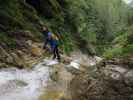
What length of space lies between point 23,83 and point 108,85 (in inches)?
163

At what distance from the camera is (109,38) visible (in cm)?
4638

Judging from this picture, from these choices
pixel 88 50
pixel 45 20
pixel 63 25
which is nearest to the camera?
pixel 45 20

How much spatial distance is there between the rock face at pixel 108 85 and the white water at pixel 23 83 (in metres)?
1.69

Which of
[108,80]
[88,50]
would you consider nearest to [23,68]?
[108,80]

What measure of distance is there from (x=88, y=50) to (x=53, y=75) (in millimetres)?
18563

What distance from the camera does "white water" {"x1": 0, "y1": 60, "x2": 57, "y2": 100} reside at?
10.1 m

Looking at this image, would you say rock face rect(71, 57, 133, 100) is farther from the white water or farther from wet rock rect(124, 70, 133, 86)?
the white water

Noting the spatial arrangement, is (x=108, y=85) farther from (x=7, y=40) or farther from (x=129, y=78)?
(x=7, y=40)

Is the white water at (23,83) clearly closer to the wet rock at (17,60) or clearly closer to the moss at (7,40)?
the wet rock at (17,60)

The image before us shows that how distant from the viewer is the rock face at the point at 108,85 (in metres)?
8.88

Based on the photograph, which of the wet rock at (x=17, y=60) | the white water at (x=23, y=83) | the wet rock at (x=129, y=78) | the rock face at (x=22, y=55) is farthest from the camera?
the wet rock at (x=17, y=60)

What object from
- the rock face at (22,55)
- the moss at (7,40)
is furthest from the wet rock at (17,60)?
the moss at (7,40)

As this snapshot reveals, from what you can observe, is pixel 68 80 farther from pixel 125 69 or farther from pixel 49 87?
pixel 125 69

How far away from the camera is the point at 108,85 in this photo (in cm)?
920
